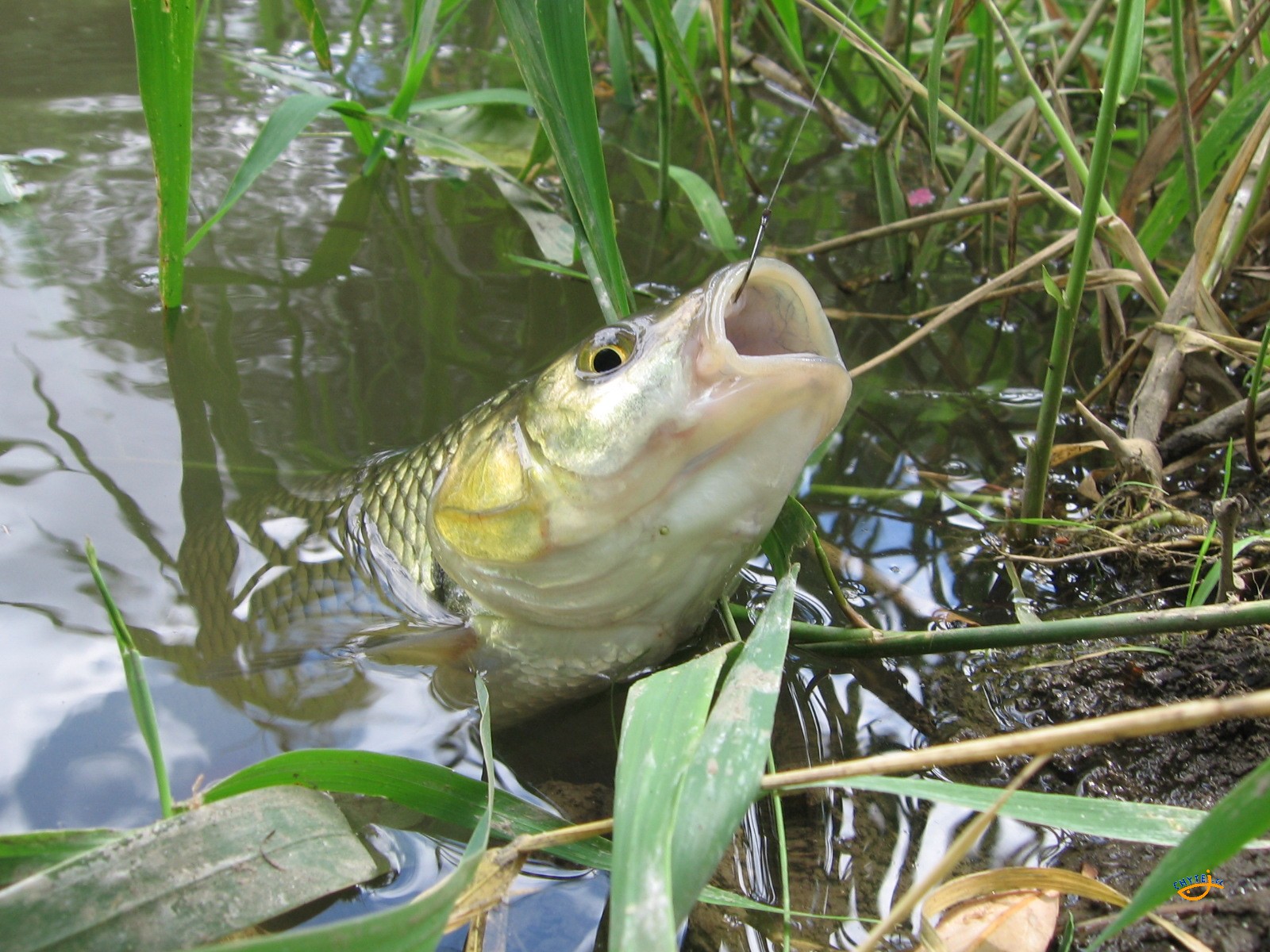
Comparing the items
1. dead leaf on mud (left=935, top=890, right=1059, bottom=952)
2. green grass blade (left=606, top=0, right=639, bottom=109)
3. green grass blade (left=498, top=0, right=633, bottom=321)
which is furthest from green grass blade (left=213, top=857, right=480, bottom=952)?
green grass blade (left=606, top=0, right=639, bottom=109)

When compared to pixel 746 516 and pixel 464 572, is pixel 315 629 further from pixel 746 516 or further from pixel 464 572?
pixel 746 516

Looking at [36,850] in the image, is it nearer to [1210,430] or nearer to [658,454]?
[658,454]

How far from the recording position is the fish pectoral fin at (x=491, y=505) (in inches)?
62.1

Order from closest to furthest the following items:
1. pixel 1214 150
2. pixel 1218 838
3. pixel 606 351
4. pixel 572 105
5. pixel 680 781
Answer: pixel 1218 838 < pixel 680 781 < pixel 606 351 < pixel 572 105 < pixel 1214 150

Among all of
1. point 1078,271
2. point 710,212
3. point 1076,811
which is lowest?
point 1076,811

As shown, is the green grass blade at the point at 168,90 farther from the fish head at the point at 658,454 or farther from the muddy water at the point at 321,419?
the fish head at the point at 658,454

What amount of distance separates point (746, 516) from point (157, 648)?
3.66ft

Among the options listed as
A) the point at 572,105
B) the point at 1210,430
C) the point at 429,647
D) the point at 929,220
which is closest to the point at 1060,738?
the point at 429,647

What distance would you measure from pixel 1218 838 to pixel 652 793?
0.51 metres

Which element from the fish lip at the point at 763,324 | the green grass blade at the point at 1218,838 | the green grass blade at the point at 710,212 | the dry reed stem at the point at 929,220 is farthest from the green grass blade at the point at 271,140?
the green grass blade at the point at 1218,838

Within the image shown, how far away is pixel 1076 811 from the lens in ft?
3.56

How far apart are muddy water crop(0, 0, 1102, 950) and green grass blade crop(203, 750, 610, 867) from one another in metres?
0.12

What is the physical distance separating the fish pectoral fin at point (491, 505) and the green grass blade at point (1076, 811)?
0.68 metres

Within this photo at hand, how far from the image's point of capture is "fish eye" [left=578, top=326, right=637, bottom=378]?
1.44 meters
